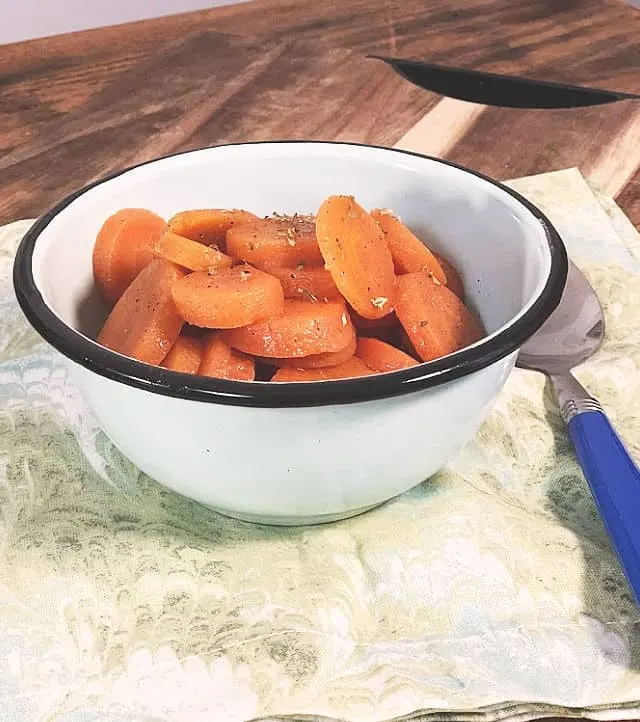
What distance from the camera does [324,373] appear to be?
28.9 inches

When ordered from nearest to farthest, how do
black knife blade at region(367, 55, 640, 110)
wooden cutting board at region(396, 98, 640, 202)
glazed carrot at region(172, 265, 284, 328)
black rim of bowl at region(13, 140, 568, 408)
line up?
1. black rim of bowl at region(13, 140, 568, 408)
2. glazed carrot at region(172, 265, 284, 328)
3. wooden cutting board at region(396, 98, 640, 202)
4. black knife blade at region(367, 55, 640, 110)

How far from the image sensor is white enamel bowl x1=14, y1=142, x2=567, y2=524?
2.11 ft

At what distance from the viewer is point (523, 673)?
2.16 ft

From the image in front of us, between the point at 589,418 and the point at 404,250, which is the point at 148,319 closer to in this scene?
the point at 404,250

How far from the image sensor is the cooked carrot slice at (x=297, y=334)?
0.72 m

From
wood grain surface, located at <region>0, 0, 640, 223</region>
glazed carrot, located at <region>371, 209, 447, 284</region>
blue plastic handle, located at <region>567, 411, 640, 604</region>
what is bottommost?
wood grain surface, located at <region>0, 0, 640, 223</region>

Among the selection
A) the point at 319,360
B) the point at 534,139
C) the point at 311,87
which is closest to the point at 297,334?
the point at 319,360

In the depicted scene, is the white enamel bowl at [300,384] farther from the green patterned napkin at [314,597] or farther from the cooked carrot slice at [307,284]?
the cooked carrot slice at [307,284]

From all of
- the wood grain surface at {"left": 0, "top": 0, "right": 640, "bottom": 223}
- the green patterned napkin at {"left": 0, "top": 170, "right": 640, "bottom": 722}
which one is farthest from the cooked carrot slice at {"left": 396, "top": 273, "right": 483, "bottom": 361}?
the wood grain surface at {"left": 0, "top": 0, "right": 640, "bottom": 223}

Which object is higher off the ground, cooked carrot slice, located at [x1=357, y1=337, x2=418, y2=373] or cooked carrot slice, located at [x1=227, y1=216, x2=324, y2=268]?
cooked carrot slice, located at [x1=227, y1=216, x2=324, y2=268]

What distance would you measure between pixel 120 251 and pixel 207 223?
0.08 meters

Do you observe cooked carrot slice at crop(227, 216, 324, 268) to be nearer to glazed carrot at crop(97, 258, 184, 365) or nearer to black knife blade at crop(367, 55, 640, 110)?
glazed carrot at crop(97, 258, 184, 365)

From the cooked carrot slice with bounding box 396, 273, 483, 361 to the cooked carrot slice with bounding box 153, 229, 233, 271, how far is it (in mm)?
154

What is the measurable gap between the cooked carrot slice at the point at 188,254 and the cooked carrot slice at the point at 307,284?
0.16ft
